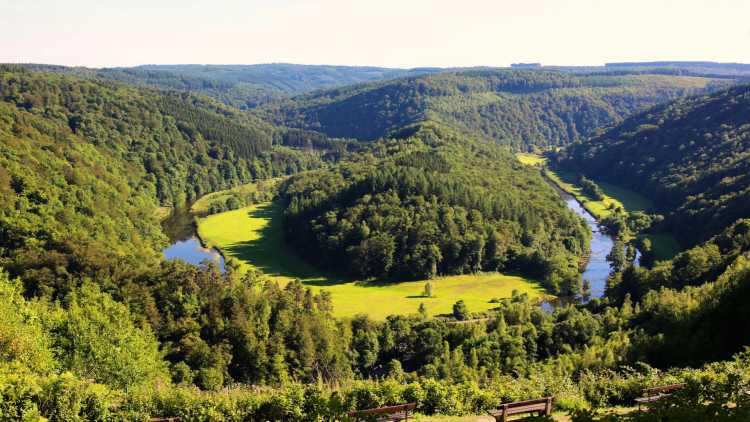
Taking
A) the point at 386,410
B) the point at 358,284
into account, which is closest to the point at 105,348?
the point at 386,410

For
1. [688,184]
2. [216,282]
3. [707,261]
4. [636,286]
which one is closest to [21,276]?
[216,282]

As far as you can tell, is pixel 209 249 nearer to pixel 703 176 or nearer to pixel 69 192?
pixel 69 192

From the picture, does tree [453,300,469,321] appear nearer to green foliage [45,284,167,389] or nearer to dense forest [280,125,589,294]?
dense forest [280,125,589,294]

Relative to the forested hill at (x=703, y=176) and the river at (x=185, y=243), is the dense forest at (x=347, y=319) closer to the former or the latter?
the forested hill at (x=703, y=176)

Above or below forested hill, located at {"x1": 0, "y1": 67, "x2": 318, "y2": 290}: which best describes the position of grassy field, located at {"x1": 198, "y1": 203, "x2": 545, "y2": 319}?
below

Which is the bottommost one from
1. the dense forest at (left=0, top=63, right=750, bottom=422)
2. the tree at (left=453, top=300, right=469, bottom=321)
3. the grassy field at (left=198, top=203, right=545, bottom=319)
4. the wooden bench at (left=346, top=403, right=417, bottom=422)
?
the grassy field at (left=198, top=203, right=545, bottom=319)

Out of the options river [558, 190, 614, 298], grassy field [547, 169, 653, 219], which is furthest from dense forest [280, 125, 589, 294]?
grassy field [547, 169, 653, 219]

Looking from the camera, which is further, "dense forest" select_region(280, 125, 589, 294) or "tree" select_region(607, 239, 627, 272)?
"dense forest" select_region(280, 125, 589, 294)
